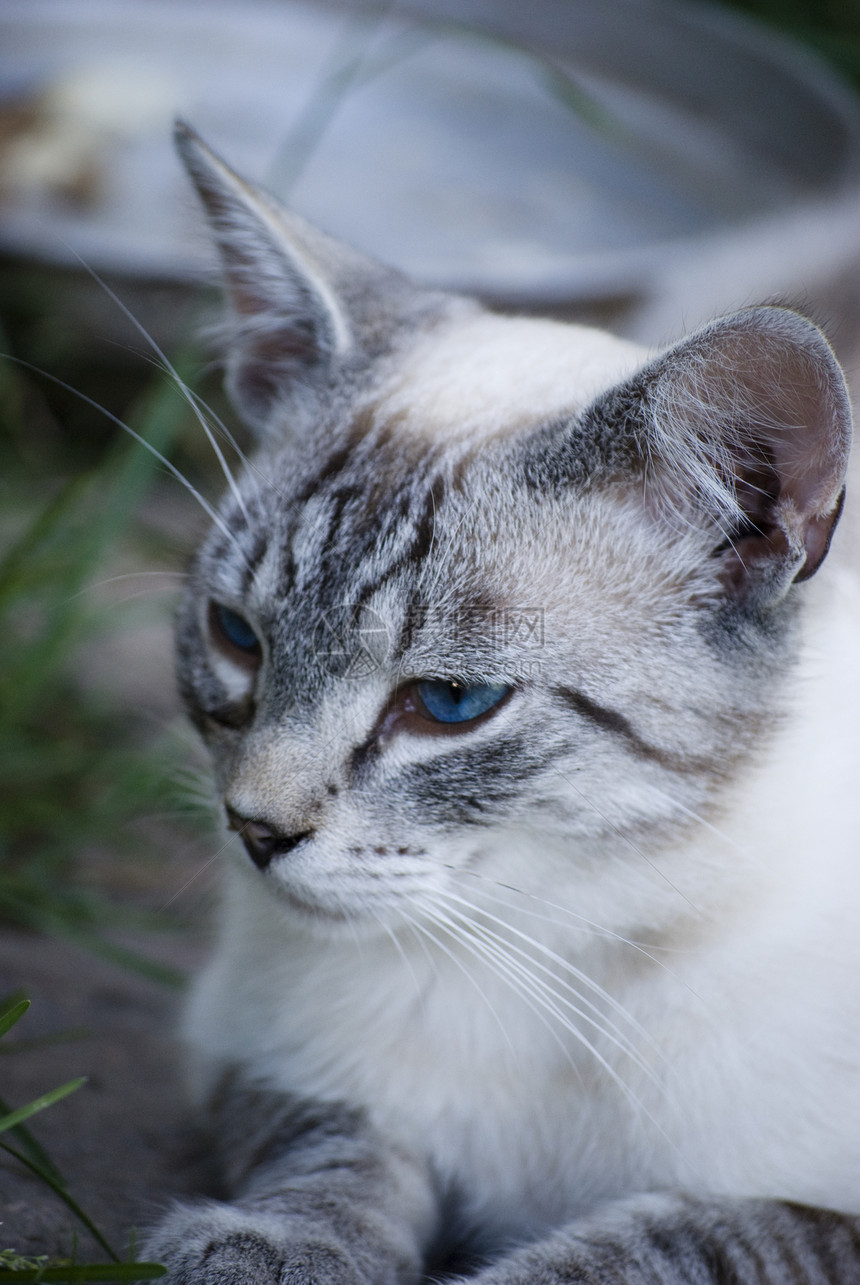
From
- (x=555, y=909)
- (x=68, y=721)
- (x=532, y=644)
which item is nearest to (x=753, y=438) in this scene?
(x=532, y=644)

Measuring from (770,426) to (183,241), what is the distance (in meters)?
1.22

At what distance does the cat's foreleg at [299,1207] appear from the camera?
1516 millimetres

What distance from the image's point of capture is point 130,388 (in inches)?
172

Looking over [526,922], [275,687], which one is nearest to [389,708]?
[275,687]

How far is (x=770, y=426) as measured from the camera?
4.79 ft

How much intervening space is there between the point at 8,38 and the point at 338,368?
3990 mm

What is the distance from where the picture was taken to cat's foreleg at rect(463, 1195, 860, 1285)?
1.51 metres

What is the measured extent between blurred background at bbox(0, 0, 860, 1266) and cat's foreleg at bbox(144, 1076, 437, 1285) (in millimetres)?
224

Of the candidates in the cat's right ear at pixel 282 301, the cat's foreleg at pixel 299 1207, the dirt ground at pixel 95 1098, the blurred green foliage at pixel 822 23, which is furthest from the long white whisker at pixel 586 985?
the blurred green foliage at pixel 822 23

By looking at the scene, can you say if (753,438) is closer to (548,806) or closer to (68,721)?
(548,806)

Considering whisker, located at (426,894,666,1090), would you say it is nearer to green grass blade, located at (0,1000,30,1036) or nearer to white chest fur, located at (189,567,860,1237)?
white chest fur, located at (189,567,860,1237)

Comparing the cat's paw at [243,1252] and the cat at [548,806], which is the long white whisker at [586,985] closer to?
the cat at [548,806]

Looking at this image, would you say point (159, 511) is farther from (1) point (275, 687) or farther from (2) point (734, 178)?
(1) point (275, 687)

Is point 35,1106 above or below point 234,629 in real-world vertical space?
below
